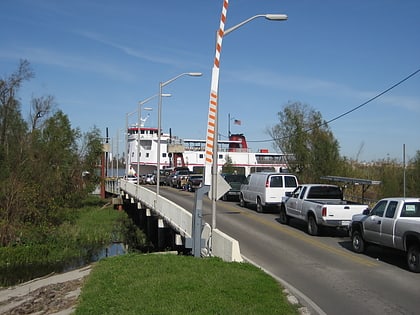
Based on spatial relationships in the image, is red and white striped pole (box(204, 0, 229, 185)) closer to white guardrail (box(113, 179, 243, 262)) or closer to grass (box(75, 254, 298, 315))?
white guardrail (box(113, 179, 243, 262))

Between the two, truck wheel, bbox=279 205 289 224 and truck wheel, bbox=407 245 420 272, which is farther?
truck wheel, bbox=279 205 289 224

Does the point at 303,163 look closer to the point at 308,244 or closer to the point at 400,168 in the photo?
the point at 400,168

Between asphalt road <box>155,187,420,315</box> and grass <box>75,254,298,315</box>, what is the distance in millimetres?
965

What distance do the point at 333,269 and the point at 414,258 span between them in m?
1.84

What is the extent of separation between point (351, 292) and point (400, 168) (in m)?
28.6

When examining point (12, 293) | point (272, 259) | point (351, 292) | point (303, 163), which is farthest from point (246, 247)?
point (303, 163)

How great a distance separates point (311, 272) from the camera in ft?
38.2

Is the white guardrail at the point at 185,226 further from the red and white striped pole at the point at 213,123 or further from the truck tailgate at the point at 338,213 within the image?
the truck tailgate at the point at 338,213

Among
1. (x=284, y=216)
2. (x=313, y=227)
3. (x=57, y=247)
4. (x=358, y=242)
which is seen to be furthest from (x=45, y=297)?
(x=57, y=247)

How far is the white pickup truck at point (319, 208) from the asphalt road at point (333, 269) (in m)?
0.57

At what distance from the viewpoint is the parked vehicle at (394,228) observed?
461 inches

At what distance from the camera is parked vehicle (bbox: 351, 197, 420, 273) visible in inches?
461

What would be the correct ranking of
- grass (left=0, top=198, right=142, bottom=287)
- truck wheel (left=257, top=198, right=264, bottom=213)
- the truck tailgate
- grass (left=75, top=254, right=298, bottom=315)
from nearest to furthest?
1. grass (left=75, top=254, right=298, bottom=315)
2. the truck tailgate
3. grass (left=0, top=198, right=142, bottom=287)
4. truck wheel (left=257, top=198, right=264, bottom=213)

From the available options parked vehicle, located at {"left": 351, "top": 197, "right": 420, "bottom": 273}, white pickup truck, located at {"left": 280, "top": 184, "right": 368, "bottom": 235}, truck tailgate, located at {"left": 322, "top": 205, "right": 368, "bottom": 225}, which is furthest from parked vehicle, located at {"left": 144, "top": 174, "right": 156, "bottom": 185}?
parked vehicle, located at {"left": 351, "top": 197, "right": 420, "bottom": 273}
